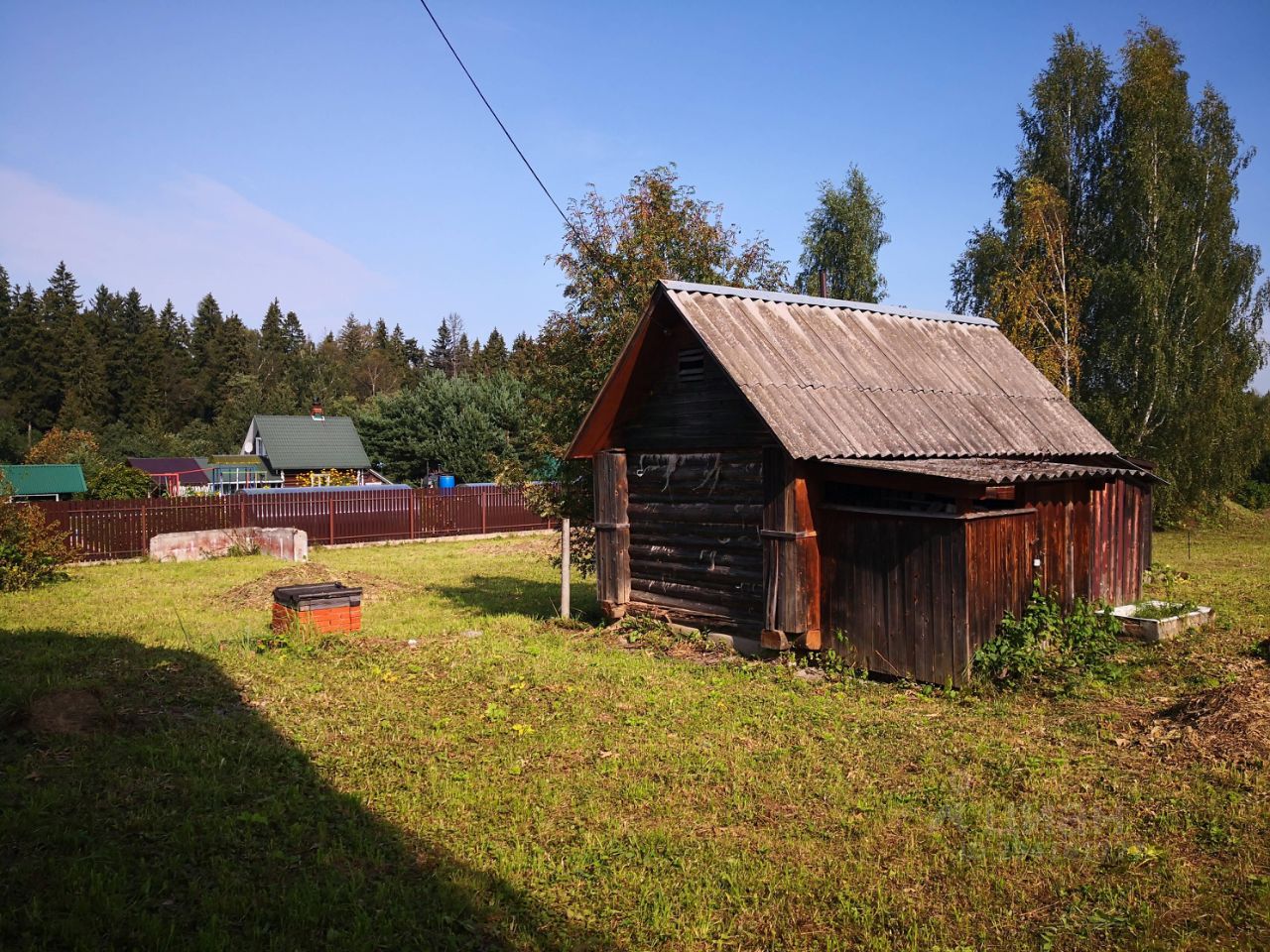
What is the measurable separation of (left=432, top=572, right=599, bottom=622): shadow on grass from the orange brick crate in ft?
10.7

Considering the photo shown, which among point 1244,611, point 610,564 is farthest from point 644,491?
point 1244,611

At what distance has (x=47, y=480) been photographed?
137 ft

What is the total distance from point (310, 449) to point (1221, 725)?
165 feet

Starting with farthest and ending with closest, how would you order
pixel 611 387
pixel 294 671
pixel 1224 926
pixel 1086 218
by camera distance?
pixel 1086 218 → pixel 611 387 → pixel 294 671 → pixel 1224 926

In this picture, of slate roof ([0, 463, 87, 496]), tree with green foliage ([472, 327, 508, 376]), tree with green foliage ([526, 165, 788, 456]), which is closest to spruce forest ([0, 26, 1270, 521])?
tree with green foliage ([526, 165, 788, 456])

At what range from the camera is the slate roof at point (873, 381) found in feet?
34.4

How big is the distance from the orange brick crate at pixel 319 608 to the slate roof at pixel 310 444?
40341 mm

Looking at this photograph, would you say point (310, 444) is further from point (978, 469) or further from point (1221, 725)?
point (1221, 725)

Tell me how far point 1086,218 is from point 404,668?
28.7 meters

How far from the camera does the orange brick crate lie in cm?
1161

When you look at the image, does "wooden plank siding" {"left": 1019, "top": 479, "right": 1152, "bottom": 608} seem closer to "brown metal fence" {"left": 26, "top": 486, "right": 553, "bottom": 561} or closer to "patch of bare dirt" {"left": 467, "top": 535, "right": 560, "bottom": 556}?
"brown metal fence" {"left": 26, "top": 486, "right": 553, "bottom": 561}

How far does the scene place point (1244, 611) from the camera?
1271 centimetres

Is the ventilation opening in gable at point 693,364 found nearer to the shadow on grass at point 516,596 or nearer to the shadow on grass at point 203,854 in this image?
the shadow on grass at point 516,596

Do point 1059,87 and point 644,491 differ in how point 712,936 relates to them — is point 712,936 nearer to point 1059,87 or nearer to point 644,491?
point 644,491
